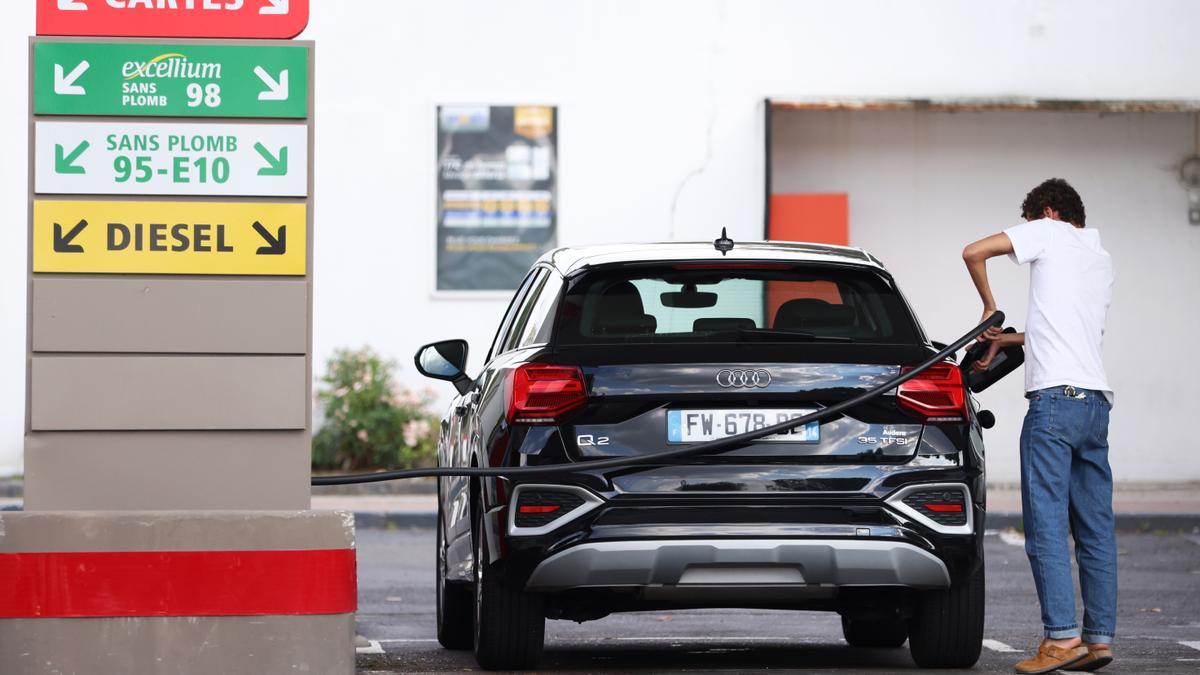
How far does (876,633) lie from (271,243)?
366 centimetres

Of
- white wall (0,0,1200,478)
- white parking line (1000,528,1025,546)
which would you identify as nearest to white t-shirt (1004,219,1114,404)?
white parking line (1000,528,1025,546)

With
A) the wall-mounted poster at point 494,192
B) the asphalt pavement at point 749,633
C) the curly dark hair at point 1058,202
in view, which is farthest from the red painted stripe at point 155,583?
the wall-mounted poster at point 494,192

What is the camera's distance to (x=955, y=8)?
19.6 m

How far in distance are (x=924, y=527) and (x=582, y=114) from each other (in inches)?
502

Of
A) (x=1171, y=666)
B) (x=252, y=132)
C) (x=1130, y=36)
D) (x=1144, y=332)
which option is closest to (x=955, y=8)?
(x=1130, y=36)

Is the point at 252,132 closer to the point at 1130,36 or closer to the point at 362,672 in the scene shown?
the point at 362,672

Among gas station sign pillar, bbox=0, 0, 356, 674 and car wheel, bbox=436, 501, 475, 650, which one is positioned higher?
gas station sign pillar, bbox=0, 0, 356, 674

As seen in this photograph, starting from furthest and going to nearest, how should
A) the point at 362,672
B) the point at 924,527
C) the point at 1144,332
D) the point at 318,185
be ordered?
the point at 1144,332 < the point at 318,185 < the point at 362,672 < the point at 924,527

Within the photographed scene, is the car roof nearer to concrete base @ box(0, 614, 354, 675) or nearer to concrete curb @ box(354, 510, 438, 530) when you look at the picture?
concrete base @ box(0, 614, 354, 675)

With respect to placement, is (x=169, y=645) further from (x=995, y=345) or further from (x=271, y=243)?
(x=995, y=345)

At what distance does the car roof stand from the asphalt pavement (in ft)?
4.93

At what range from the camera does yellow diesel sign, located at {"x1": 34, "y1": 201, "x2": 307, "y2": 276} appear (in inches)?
251

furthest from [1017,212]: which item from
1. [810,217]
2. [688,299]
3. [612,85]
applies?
[688,299]

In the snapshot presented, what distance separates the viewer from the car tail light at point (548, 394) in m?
6.88
